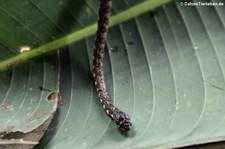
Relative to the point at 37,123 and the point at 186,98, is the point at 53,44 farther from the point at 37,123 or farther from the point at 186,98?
the point at 186,98

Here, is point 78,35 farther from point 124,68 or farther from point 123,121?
Result: point 123,121

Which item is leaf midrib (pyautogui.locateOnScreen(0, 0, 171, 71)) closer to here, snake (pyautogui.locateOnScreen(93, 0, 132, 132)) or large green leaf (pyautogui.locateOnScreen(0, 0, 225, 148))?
large green leaf (pyautogui.locateOnScreen(0, 0, 225, 148))

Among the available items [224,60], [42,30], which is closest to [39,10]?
[42,30]

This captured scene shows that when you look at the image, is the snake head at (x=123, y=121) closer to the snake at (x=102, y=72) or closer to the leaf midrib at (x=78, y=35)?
the snake at (x=102, y=72)

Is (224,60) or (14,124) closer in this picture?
(14,124)

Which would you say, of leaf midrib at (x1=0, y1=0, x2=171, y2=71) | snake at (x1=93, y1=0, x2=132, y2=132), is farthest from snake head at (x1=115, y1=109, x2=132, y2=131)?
leaf midrib at (x1=0, y1=0, x2=171, y2=71)

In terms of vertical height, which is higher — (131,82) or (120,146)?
(131,82)
